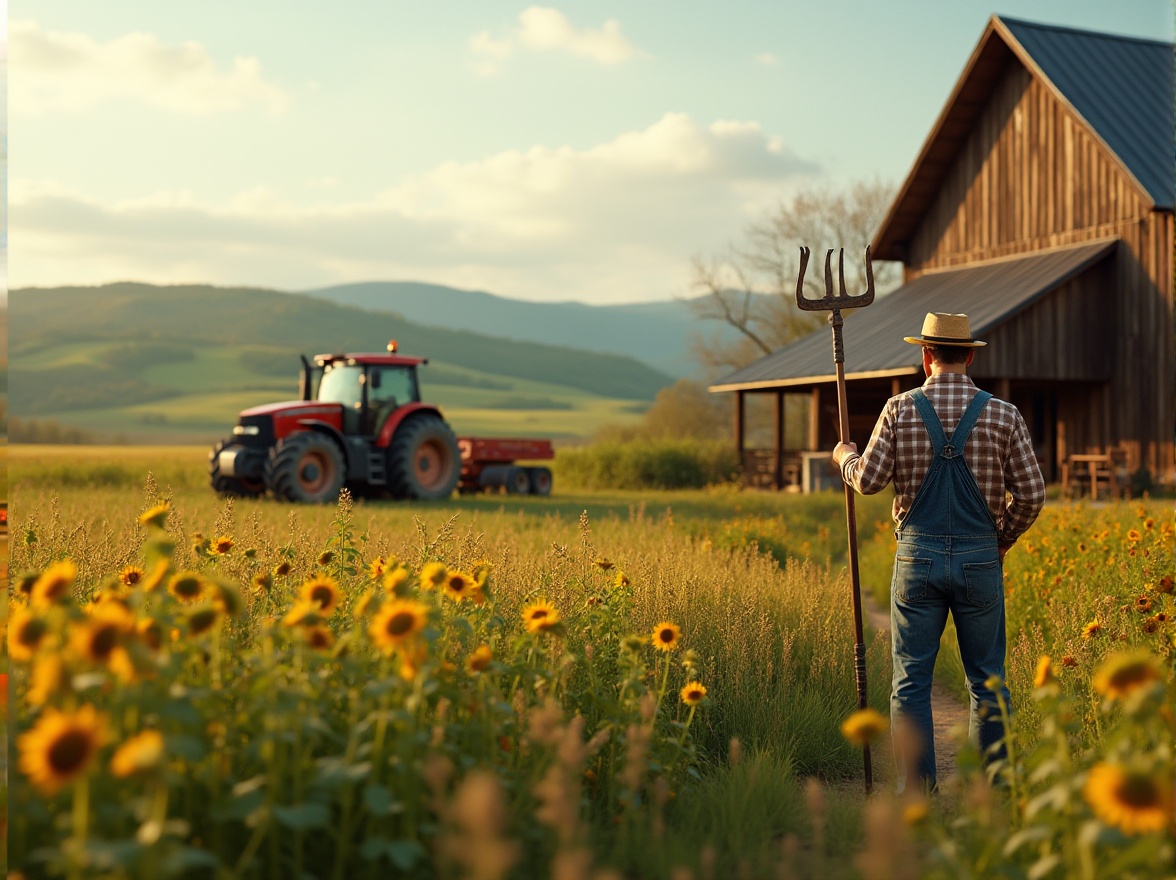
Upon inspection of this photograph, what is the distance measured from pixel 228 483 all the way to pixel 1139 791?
1729 centimetres

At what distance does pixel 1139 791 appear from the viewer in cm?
238

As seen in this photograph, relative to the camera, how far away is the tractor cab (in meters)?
18.2

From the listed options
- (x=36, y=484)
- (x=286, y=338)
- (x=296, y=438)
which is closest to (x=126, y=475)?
(x=36, y=484)

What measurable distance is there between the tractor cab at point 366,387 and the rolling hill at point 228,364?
42.4 m

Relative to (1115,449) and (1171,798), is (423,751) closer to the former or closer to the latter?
(1171,798)

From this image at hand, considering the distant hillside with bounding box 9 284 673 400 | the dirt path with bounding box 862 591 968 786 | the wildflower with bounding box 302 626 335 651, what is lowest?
the dirt path with bounding box 862 591 968 786

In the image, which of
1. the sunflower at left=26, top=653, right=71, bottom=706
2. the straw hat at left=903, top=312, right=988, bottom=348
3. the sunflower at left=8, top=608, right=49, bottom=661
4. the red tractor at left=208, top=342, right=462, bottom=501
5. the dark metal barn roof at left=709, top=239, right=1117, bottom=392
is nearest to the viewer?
the sunflower at left=26, top=653, right=71, bottom=706

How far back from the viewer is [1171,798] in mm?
2455

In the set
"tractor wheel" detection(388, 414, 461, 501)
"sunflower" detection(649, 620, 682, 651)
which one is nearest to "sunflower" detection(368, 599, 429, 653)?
"sunflower" detection(649, 620, 682, 651)

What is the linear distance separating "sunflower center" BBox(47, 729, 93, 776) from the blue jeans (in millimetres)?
3636

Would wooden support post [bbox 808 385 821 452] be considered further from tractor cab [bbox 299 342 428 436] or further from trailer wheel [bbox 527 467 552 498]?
tractor cab [bbox 299 342 428 436]

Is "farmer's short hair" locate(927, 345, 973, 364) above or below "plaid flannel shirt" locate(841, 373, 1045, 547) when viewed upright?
above

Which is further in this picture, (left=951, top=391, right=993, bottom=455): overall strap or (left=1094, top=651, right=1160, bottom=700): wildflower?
(left=951, top=391, right=993, bottom=455): overall strap

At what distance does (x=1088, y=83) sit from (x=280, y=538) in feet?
72.2
